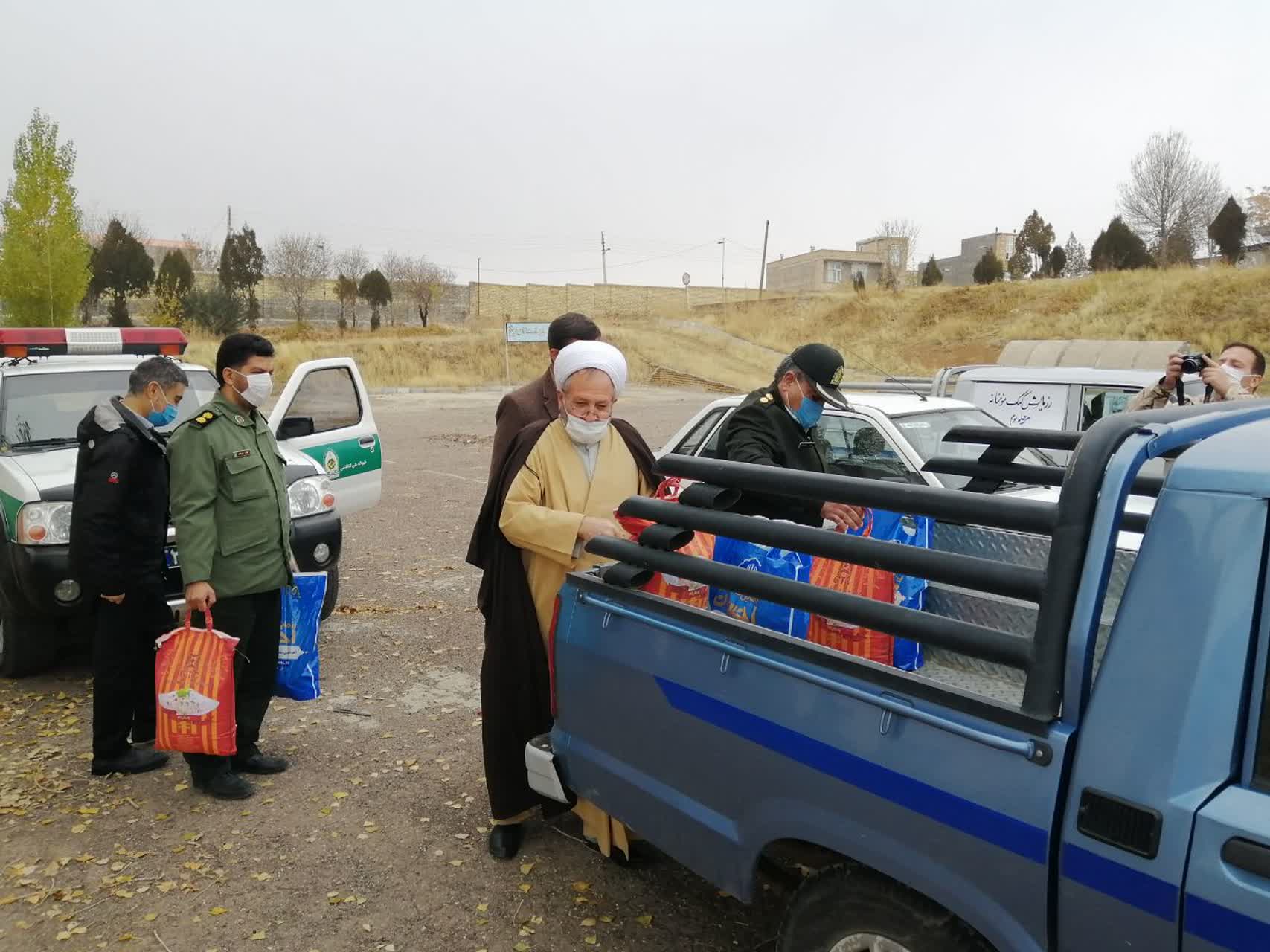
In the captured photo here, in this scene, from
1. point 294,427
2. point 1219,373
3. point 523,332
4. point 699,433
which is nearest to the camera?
point 1219,373

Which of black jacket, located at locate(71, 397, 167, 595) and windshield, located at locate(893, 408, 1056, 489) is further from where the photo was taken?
windshield, located at locate(893, 408, 1056, 489)

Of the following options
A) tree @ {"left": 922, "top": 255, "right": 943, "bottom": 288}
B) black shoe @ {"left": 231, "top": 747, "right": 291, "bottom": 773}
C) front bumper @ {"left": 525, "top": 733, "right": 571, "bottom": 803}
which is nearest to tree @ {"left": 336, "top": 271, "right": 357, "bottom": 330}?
tree @ {"left": 922, "top": 255, "right": 943, "bottom": 288}

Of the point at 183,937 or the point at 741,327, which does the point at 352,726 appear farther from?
the point at 741,327

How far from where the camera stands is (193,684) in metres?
3.90

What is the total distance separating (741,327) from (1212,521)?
203 feet

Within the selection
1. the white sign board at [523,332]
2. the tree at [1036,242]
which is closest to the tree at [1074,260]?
the tree at [1036,242]

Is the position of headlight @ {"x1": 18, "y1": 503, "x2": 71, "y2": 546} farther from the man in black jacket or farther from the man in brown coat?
the man in brown coat

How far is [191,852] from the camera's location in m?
3.77

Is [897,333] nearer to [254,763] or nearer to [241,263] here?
[241,263]

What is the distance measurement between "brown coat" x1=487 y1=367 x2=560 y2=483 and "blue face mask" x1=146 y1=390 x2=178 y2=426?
1.55m

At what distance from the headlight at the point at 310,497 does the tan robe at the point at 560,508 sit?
2.82 metres

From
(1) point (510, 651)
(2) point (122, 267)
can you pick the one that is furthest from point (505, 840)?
(2) point (122, 267)

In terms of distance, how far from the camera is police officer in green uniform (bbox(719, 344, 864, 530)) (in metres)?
3.56

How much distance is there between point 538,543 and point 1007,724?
1826 millimetres
